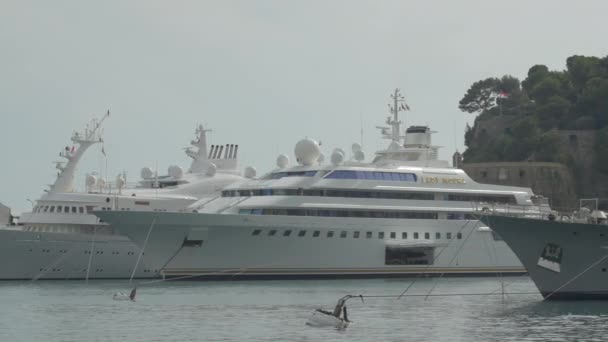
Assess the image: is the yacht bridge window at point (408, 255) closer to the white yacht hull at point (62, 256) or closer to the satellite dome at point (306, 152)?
the satellite dome at point (306, 152)

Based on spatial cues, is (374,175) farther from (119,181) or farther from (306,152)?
(119,181)

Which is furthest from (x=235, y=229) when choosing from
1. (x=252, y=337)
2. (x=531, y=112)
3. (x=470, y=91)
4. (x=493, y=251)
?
(x=470, y=91)

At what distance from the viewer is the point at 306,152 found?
180 ft

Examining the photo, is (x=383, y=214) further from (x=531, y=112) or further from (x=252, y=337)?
(x=531, y=112)

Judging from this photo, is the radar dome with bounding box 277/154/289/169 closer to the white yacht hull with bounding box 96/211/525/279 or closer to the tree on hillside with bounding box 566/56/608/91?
the white yacht hull with bounding box 96/211/525/279

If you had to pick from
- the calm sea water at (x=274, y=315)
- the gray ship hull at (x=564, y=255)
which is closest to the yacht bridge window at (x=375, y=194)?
the calm sea water at (x=274, y=315)

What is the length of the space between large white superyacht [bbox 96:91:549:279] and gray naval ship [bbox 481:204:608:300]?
1263 centimetres

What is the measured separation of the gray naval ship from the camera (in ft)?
120

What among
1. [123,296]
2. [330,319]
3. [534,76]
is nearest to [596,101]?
[534,76]

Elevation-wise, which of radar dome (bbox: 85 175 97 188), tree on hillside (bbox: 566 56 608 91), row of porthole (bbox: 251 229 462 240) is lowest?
row of porthole (bbox: 251 229 462 240)

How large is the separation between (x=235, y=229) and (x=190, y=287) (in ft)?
13.4

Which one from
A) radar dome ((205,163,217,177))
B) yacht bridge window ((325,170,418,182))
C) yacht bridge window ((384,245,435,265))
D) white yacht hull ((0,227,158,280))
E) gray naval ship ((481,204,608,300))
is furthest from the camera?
radar dome ((205,163,217,177))

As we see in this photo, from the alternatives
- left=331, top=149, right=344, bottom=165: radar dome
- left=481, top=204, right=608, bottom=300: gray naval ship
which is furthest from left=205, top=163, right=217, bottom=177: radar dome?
left=481, top=204, right=608, bottom=300: gray naval ship

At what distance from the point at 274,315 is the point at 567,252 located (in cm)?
988
